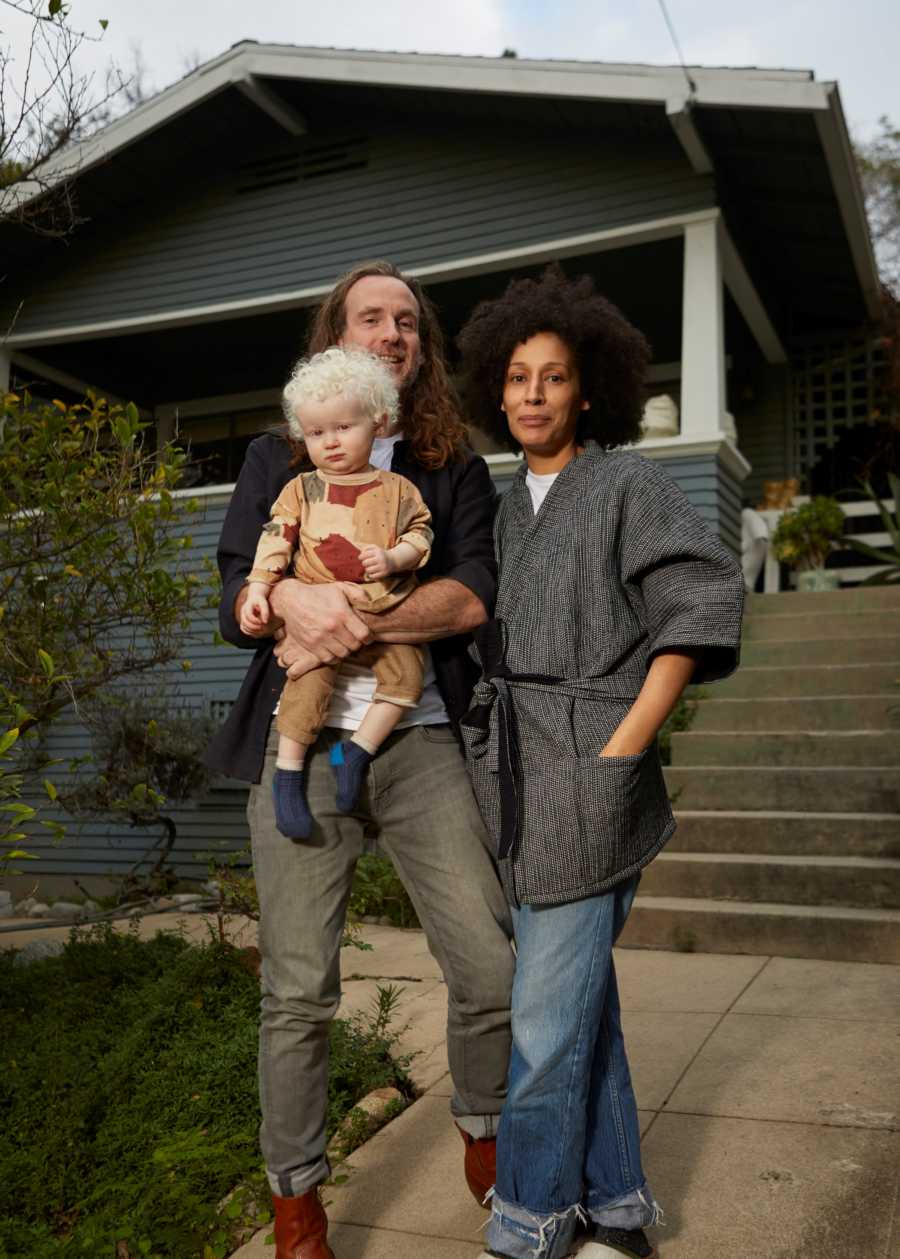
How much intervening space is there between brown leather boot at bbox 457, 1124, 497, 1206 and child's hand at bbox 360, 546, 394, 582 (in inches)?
47.9

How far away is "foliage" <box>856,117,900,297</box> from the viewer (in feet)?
61.6

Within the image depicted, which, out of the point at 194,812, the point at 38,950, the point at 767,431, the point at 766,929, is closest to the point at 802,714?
the point at 766,929

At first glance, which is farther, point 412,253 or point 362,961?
point 412,253

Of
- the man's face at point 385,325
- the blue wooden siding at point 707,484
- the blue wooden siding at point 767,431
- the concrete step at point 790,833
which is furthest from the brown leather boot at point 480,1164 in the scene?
the blue wooden siding at point 767,431

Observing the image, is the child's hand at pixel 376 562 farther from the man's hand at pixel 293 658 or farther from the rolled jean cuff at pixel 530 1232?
the rolled jean cuff at pixel 530 1232

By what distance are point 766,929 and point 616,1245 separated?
9.14 ft

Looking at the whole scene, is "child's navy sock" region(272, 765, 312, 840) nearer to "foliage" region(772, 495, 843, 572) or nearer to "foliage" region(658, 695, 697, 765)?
"foliage" region(658, 695, 697, 765)

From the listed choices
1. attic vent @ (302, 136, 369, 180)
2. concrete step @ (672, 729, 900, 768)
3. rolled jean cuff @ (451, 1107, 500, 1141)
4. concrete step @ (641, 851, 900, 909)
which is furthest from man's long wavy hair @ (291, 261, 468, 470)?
attic vent @ (302, 136, 369, 180)

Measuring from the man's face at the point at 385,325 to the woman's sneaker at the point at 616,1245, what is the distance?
1.81 m

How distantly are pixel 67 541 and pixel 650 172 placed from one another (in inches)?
257

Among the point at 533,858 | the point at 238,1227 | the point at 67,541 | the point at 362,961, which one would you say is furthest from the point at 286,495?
the point at 362,961

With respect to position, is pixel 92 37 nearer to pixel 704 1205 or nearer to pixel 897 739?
pixel 704 1205

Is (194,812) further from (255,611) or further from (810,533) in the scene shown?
(255,611)

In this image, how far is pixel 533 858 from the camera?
2150 millimetres
